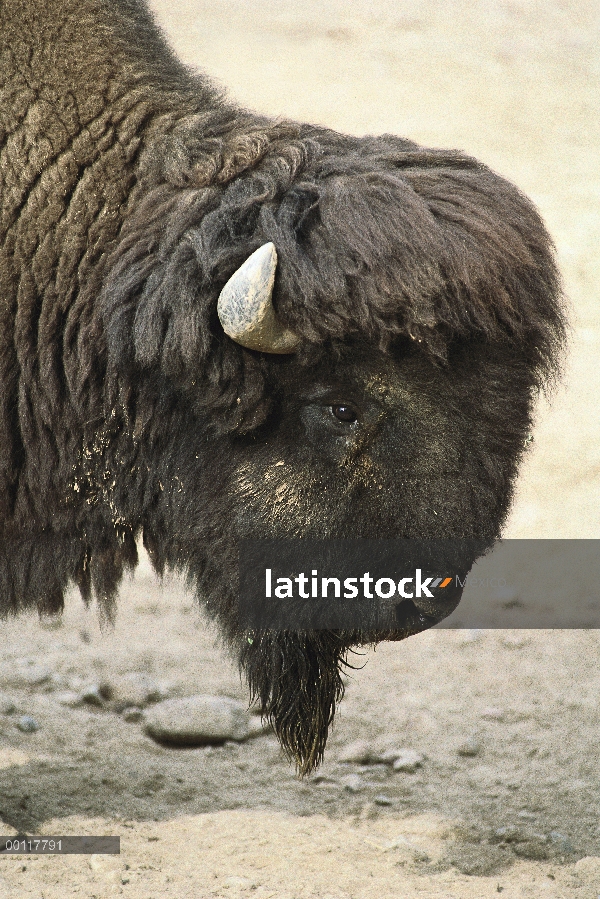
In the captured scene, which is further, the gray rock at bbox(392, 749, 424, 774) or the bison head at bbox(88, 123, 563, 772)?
the gray rock at bbox(392, 749, 424, 774)

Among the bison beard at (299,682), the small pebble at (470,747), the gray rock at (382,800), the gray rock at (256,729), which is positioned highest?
the bison beard at (299,682)

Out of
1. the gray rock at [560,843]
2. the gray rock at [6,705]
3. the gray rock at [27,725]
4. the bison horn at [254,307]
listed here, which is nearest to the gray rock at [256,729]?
the gray rock at [27,725]

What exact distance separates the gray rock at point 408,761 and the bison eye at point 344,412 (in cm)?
186

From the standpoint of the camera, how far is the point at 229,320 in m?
2.38

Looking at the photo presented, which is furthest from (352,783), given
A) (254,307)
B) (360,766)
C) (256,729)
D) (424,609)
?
(254,307)

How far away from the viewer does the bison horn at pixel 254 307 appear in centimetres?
232

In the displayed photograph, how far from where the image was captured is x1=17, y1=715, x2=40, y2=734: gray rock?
3.99 metres

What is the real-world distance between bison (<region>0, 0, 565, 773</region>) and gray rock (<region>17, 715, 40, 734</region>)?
1.26m

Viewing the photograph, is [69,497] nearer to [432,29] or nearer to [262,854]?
[262,854]

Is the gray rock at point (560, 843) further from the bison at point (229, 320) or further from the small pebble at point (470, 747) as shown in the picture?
the bison at point (229, 320)

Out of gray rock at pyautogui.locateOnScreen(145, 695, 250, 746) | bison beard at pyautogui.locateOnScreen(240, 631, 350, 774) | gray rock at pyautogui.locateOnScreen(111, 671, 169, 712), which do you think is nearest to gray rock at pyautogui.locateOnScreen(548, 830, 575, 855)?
bison beard at pyautogui.locateOnScreen(240, 631, 350, 774)

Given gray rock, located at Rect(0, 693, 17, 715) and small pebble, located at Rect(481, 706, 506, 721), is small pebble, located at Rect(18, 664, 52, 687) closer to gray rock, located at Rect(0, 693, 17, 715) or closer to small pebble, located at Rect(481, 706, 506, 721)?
gray rock, located at Rect(0, 693, 17, 715)

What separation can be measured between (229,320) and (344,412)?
0.40m

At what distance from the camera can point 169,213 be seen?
8.54 ft
